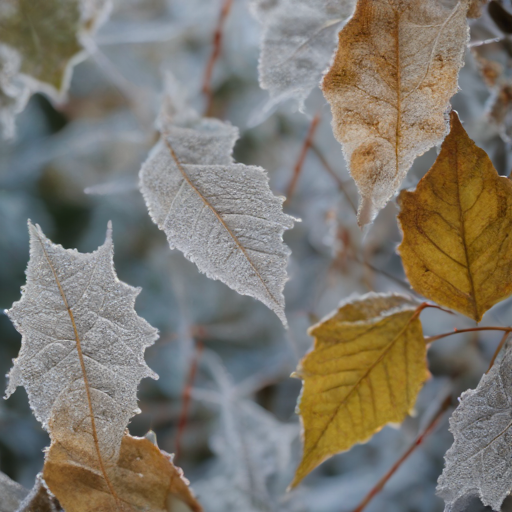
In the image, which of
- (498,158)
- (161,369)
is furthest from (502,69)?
(161,369)

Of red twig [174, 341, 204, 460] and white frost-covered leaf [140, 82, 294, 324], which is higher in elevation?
white frost-covered leaf [140, 82, 294, 324]

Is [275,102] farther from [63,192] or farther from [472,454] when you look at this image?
[63,192]

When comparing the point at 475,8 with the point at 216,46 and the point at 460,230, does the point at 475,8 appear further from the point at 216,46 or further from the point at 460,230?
the point at 216,46

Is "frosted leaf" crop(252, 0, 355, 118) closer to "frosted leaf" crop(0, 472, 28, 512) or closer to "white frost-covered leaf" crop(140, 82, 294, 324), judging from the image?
"white frost-covered leaf" crop(140, 82, 294, 324)

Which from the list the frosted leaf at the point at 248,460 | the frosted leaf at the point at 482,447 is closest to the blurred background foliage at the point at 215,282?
the frosted leaf at the point at 248,460

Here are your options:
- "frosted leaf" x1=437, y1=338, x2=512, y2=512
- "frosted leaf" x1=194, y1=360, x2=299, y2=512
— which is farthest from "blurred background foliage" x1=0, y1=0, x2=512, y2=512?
"frosted leaf" x1=437, y1=338, x2=512, y2=512

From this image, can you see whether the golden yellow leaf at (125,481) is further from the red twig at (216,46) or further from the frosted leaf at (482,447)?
the red twig at (216,46)
